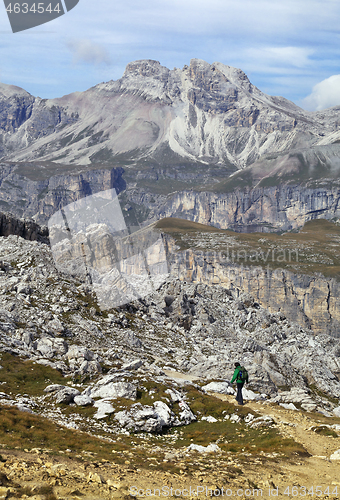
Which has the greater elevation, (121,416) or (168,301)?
(121,416)

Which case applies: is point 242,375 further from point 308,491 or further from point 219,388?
point 308,491

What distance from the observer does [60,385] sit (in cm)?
3359

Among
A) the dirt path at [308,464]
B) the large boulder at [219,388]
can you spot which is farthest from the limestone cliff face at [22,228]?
the dirt path at [308,464]

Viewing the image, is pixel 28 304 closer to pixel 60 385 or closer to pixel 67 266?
pixel 67 266

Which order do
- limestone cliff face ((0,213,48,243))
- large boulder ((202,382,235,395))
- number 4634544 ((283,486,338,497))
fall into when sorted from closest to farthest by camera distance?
number 4634544 ((283,486,338,497)) < large boulder ((202,382,235,395)) < limestone cliff face ((0,213,48,243))

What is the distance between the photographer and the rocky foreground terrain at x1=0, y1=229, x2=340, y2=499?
60.0 feet

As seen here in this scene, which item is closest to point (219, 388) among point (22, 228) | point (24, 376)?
point (24, 376)

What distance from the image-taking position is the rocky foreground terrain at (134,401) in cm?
1828

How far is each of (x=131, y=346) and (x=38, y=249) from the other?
22.6 meters

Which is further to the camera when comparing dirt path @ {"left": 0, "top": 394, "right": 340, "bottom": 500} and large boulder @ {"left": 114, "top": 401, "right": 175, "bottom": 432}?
large boulder @ {"left": 114, "top": 401, "right": 175, "bottom": 432}

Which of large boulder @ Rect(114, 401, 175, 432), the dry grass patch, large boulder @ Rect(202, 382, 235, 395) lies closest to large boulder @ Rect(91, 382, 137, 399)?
large boulder @ Rect(114, 401, 175, 432)

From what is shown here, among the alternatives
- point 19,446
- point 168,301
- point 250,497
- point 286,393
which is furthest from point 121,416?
point 168,301

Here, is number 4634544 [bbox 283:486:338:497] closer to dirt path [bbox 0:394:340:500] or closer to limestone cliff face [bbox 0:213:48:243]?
dirt path [bbox 0:394:340:500]

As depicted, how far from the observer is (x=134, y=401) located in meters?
31.6
